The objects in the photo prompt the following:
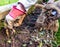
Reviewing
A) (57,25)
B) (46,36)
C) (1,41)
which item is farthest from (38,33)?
(1,41)

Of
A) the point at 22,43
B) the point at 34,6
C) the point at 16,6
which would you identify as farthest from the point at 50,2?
the point at 22,43

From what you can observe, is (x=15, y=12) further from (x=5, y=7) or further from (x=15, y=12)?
(x=5, y=7)

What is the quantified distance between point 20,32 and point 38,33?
6.4 inches

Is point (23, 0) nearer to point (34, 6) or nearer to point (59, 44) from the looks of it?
point (34, 6)

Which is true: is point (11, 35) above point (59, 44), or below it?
above

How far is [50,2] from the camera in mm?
2180

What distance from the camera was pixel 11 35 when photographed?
6.56 feet

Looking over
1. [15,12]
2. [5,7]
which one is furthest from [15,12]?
[5,7]

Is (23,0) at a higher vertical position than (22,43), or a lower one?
higher

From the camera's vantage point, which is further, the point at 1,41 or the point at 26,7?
the point at 26,7

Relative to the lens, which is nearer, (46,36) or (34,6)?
(46,36)

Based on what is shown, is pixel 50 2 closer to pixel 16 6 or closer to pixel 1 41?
pixel 16 6

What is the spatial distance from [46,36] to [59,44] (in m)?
0.15

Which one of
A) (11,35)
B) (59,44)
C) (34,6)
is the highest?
(34,6)
